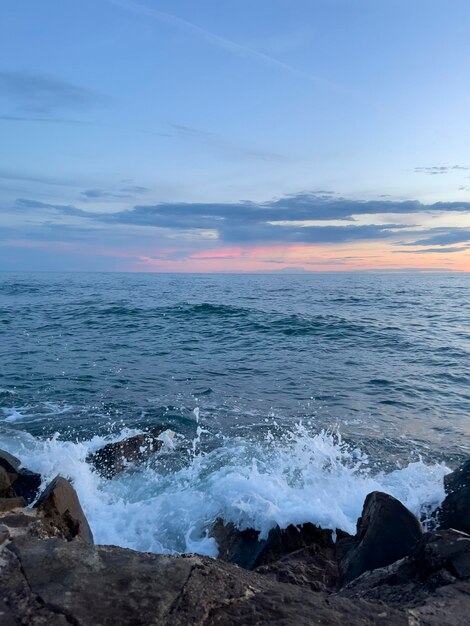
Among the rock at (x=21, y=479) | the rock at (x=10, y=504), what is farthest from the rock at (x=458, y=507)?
the rock at (x=21, y=479)

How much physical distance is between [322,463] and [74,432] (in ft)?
18.1

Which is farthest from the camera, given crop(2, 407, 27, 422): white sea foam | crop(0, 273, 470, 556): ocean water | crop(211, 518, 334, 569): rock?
crop(2, 407, 27, 422): white sea foam

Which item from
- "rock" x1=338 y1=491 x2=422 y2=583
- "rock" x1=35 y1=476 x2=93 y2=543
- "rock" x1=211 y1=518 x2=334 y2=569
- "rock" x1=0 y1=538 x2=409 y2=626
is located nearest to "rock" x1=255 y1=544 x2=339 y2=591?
"rock" x1=338 y1=491 x2=422 y2=583

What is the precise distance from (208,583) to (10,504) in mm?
3123

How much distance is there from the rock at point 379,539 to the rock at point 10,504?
380 centimetres

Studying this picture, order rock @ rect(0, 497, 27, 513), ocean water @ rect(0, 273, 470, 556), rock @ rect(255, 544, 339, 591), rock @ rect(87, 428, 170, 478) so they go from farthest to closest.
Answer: rock @ rect(87, 428, 170, 478) → ocean water @ rect(0, 273, 470, 556) → rock @ rect(0, 497, 27, 513) → rock @ rect(255, 544, 339, 591)

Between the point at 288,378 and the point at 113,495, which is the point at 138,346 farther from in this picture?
the point at 113,495

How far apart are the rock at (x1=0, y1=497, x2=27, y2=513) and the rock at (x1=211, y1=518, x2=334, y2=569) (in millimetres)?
2586

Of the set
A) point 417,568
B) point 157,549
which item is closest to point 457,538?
point 417,568

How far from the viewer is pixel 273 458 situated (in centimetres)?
891

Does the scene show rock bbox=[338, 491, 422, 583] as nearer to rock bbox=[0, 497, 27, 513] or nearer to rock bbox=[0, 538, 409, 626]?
rock bbox=[0, 538, 409, 626]

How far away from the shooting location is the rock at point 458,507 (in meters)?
6.00

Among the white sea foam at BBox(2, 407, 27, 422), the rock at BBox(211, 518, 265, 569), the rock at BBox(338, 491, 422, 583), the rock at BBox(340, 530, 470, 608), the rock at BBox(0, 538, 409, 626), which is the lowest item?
the rock at BBox(211, 518, 265, 569)

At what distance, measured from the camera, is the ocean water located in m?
7.01
